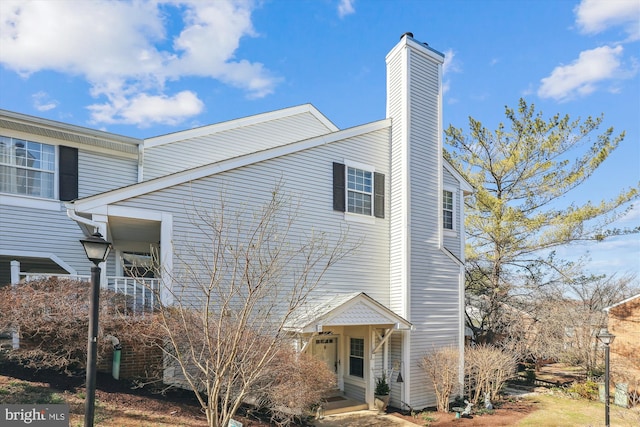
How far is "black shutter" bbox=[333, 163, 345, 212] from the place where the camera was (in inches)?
485

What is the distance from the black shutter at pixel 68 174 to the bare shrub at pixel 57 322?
335cm

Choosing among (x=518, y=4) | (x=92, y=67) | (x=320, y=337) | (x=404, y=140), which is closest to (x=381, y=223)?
(x=404, y=140)

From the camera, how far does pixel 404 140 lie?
13.0 metres

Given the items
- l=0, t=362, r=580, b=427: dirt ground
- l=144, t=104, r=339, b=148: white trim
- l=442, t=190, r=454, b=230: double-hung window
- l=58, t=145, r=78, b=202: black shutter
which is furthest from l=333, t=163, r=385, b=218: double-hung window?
l=58, t=145, r=78, b=202: black shutter

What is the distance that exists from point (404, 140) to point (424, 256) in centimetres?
377

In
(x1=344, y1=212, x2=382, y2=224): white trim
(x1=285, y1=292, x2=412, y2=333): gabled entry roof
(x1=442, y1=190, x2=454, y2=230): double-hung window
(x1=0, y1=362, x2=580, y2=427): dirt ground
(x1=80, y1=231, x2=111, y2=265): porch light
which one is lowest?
(x1=0, y1=362, x2=580, y2=427): dirt ground

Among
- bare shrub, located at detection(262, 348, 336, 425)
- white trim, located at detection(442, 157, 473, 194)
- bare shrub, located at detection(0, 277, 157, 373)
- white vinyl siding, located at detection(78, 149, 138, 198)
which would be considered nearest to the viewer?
bare shrub, located at detection(0, 277, 157, 373)

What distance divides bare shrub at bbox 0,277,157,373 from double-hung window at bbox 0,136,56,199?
3445 mm

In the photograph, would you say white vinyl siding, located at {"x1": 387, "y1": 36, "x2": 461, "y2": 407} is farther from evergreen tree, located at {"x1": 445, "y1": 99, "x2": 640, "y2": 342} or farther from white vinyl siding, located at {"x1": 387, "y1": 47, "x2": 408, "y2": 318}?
evergreen tree, located at {"x1": 445, "y1": 99, "x2": 640, "y2": 342}

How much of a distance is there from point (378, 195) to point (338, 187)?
5.06ft

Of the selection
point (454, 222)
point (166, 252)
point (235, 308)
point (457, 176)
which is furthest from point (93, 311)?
point (457, 176)

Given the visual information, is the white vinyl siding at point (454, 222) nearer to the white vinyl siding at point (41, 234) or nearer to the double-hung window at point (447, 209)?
the double-hung window at point (447, 209)

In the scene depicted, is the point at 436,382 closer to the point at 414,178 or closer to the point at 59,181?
the point at 414,178

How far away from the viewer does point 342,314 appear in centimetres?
1075
